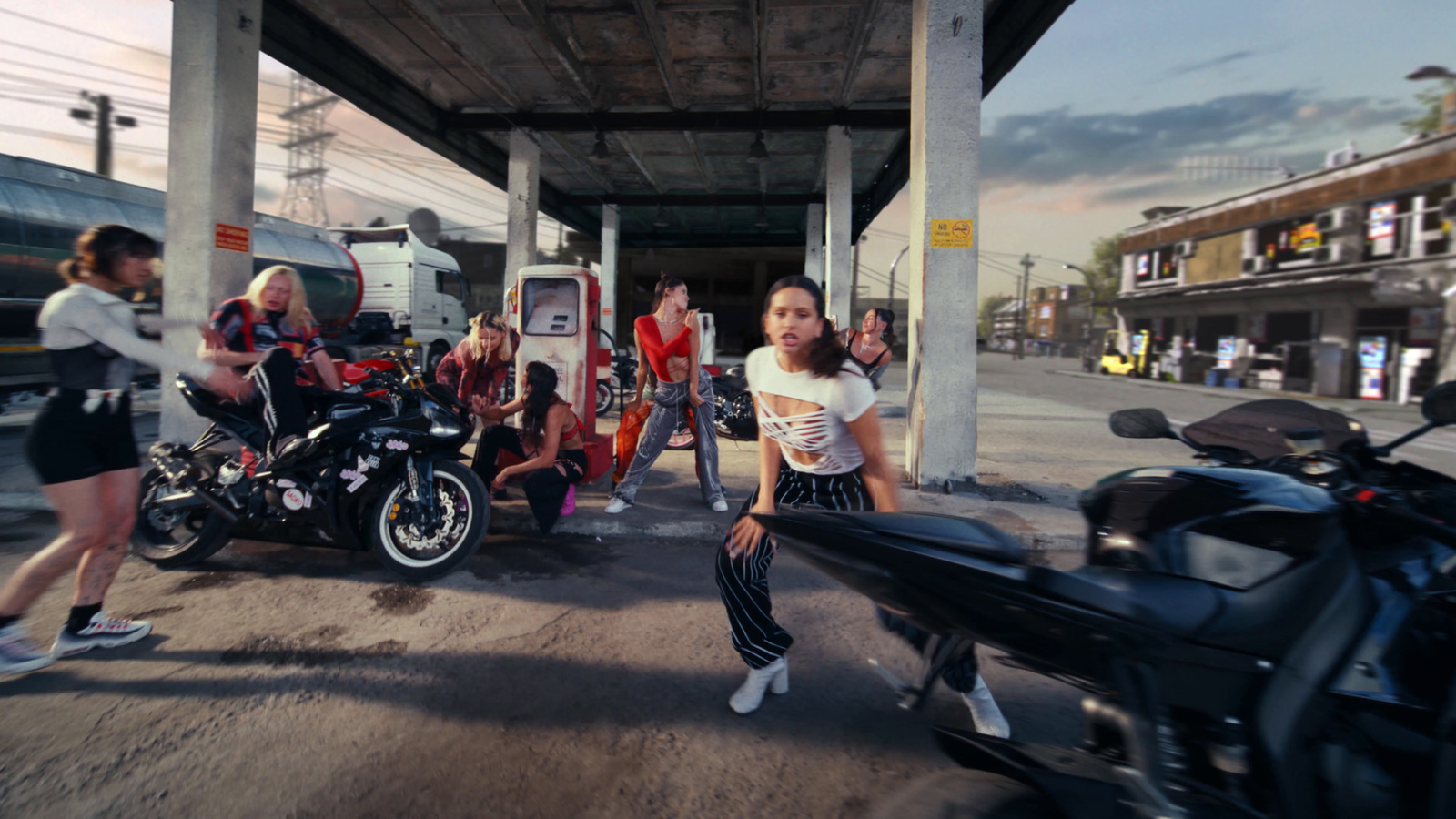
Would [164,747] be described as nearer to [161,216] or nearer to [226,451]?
[226,451]

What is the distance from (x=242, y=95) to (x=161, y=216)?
7023 mm

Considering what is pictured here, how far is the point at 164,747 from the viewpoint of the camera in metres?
2.46

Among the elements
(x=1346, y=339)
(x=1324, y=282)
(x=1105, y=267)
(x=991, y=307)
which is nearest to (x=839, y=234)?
(x=1324, y=282)

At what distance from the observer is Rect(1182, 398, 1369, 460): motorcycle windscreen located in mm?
2178

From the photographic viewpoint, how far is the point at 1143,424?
90.9 inches

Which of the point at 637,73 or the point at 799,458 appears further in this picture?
the point at 637,73

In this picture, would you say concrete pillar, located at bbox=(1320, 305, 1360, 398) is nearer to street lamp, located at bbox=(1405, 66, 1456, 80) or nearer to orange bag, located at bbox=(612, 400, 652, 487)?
street lamp, located at bbox=(1405, 66, 1456, 80)

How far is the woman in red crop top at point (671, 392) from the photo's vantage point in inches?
223

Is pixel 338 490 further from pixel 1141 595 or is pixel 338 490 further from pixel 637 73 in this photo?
pixel 637 73

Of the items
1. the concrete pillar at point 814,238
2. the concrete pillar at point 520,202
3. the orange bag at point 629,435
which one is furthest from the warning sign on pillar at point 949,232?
the concrete pillar at point 814,238

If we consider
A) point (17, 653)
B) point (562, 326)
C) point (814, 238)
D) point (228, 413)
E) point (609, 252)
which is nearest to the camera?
point (17, 653)

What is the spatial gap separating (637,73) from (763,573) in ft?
33.1

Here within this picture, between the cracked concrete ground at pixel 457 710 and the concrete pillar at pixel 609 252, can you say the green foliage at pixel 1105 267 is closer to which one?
the concrete pillar at pixel 609 252

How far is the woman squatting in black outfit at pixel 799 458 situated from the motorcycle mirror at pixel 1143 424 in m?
0.73
